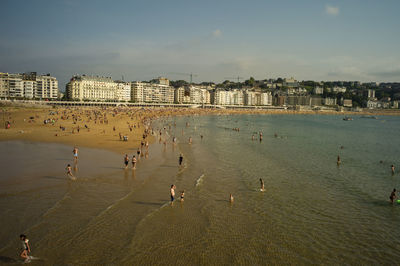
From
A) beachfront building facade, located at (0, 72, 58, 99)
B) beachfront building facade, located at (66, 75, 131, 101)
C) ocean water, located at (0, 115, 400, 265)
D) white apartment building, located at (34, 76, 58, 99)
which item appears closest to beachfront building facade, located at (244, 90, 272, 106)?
beachfront building facade, located at (66, 75, 131, 101)

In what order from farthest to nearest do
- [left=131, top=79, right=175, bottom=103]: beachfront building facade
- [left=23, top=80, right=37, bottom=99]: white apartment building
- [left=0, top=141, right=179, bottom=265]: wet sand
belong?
[left=131, top=79, right=175, bottom=103]: beachfront building facade
[left=23, top=80, right=37, bottom=99]: white apartment building
[left=0, top=141, right=179, bottom=265]: wet sand

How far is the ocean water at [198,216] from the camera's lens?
29.3 feet

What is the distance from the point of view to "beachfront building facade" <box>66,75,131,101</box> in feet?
375

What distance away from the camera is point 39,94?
10944 centimetres

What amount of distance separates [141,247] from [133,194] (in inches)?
191

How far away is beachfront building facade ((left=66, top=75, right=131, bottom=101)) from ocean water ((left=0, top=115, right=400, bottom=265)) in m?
101

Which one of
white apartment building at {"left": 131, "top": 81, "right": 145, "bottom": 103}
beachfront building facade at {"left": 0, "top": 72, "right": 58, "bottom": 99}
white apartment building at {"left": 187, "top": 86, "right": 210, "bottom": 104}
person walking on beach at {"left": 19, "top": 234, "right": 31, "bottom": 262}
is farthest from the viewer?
white apartment building at {"left": 187, "top": 86, "right": 210, "bottom": 104}

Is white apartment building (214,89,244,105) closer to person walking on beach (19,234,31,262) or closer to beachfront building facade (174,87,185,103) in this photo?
beachfront building facade (174,87,185,103)

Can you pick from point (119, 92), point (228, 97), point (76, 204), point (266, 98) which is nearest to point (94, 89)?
point (119, 92)

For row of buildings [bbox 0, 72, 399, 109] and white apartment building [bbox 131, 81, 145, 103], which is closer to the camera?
row of buildings [bbox 0, 72, 399, 109]

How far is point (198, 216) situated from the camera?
1163cm

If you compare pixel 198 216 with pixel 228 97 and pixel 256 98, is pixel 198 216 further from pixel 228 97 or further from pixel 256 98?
pixel 256 98

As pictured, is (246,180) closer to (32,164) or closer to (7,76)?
(32,164)

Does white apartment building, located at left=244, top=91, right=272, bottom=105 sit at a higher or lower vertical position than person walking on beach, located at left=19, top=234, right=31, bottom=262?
higher
